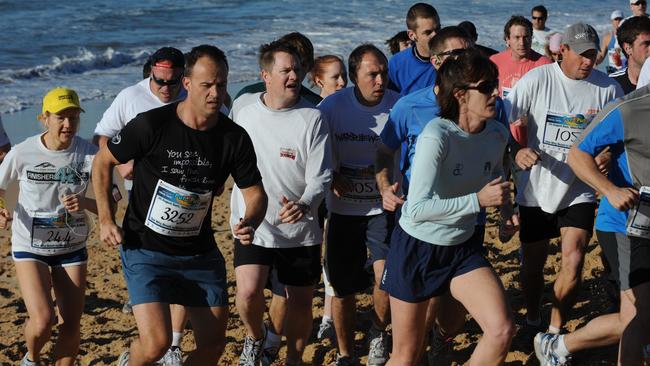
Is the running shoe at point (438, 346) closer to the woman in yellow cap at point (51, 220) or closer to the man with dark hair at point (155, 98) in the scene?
the man with dark hair at point (155, 98)

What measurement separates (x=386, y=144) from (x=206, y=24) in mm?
22020

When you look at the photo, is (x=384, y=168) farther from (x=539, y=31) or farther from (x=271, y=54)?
(x=539, y=31)

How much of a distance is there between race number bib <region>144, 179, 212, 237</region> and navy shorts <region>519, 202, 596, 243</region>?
237cm

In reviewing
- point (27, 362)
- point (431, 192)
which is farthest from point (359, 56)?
point (27, 362)

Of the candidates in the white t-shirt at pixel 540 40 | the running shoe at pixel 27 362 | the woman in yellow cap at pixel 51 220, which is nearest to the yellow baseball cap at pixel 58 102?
the woman in yellow cap at pixel 51 220

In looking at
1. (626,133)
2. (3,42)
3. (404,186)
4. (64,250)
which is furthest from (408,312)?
(3,42)

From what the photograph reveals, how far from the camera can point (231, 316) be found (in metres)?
7.65

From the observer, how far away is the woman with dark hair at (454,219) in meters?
4.99

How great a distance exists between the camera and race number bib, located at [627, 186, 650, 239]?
17.5 feet

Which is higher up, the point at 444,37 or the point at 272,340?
Answer: the point at 444,37

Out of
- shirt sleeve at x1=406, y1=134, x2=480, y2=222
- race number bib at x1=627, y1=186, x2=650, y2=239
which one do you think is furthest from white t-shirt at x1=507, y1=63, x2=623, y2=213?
shirt sleeve at x1=406, y1=134, x2=480, y2=222

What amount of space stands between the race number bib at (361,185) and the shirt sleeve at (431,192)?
4.83 ft

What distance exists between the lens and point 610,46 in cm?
1373

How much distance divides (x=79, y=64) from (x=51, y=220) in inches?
612
